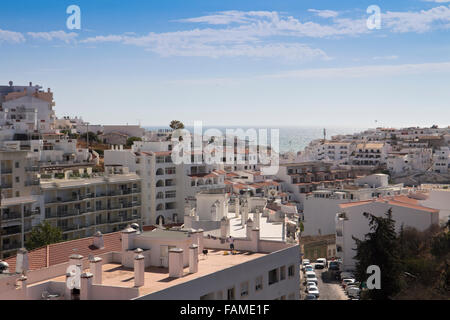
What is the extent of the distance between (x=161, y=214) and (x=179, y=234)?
2181cm

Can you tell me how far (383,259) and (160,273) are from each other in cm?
1208

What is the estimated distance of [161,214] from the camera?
3497 centimetres

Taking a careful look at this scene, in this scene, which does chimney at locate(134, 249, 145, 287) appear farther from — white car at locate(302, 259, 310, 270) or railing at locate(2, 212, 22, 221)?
white car at locate(302, 259, 310, 270)

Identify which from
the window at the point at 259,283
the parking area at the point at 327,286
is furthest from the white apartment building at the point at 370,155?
the window at the point at 259,283

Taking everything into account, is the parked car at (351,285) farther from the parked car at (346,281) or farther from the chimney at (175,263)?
the chimney at (175,263)

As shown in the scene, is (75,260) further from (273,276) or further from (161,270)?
(273,276)

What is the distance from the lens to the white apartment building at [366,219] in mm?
28531

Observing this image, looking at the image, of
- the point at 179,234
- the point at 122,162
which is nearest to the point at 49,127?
the point at 122,162

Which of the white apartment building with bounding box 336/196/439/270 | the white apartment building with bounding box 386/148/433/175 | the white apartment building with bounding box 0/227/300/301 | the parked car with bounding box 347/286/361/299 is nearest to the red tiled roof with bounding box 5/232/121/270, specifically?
the white apartment building with bounding box 0/227/300/301

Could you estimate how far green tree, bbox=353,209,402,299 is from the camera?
68.9 feet

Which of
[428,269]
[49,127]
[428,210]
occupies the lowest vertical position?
[428,269]

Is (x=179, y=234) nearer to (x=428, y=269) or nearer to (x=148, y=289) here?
(x=148, y=289)

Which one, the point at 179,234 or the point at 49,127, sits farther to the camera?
the point at 49,127
